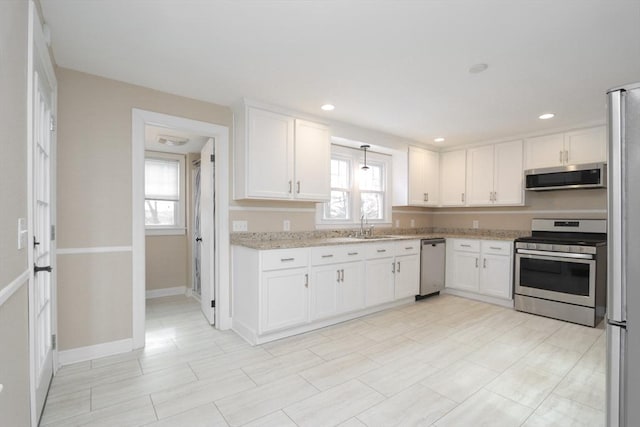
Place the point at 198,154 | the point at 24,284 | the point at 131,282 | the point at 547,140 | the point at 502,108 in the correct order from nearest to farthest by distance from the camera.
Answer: the point at 24,284 < the point at 131,282 < the point at 502,108 < the point at 547,140 < the point at 198,154

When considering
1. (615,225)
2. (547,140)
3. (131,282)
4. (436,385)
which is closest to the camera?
(615,225)

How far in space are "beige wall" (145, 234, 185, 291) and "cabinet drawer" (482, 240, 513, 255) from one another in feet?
14.6

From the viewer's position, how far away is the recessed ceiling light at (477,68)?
2.43 meters

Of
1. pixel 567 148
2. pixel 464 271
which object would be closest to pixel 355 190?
pixel 464 271

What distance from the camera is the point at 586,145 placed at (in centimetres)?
390

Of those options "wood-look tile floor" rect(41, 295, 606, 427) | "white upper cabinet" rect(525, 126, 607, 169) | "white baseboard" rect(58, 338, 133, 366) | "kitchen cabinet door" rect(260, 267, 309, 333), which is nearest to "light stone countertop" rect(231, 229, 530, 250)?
"kitchen cabinet door" rect(260, 267, 309, 333)

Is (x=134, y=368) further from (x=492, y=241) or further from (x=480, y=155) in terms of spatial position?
(x=480, y=155)

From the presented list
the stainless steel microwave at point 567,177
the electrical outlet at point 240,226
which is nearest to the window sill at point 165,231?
the electrical outlet at point 240,226

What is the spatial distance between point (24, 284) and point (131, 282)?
1430 mm

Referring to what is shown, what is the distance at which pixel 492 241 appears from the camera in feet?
14.2

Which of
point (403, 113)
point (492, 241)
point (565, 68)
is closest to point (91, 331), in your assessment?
point (403, 113)

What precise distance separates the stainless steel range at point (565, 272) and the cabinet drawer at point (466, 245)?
529 millimetres

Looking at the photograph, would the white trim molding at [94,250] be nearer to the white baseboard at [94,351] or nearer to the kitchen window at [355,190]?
the white baseboard at [94,351]

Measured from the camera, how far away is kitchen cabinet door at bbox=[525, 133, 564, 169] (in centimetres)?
411
